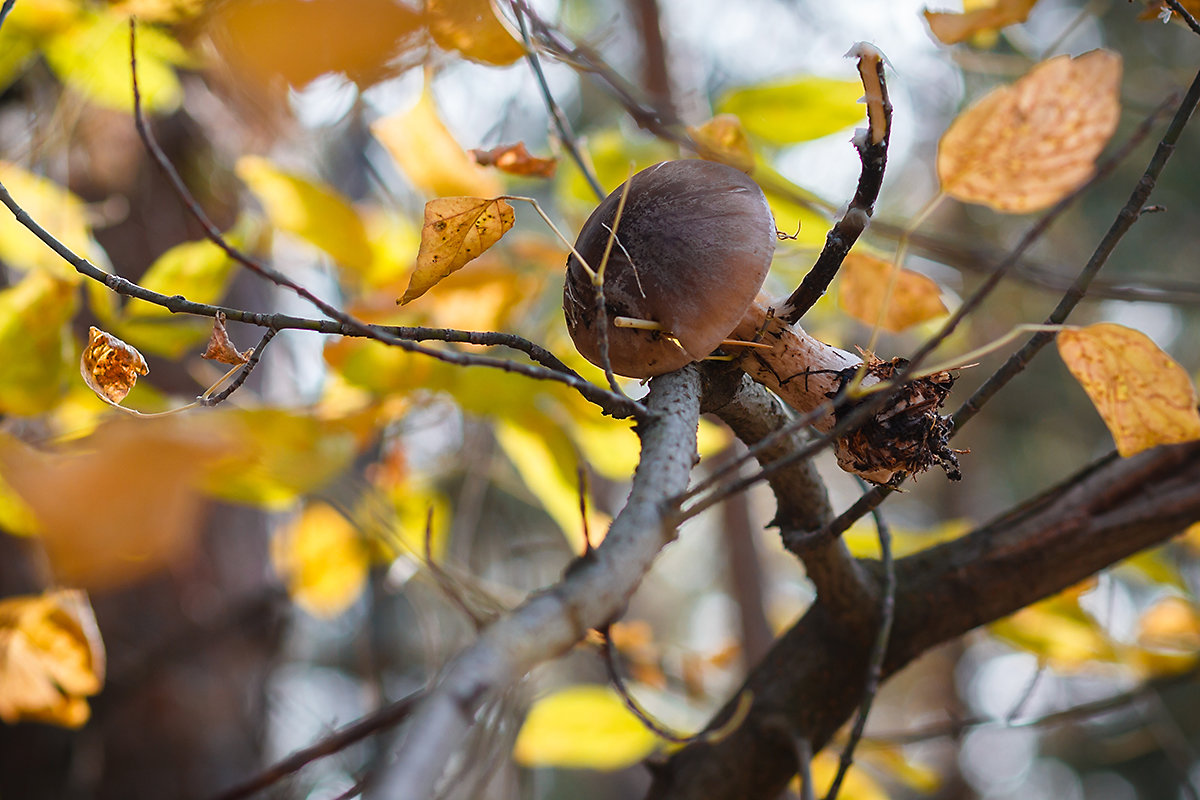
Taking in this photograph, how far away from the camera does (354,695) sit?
2639 millimetres

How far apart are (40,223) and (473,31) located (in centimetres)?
52

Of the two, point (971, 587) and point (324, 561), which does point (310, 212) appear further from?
point (971, 587)

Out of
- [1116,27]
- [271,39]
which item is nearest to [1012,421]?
[1116,27]

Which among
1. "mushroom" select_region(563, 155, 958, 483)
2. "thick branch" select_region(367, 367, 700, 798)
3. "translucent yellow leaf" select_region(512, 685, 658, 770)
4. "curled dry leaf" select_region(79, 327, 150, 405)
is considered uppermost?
"mushroom" select_region(563, 155, 958, 483)

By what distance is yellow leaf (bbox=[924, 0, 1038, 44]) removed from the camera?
0.53 metres

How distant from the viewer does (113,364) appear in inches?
15.6

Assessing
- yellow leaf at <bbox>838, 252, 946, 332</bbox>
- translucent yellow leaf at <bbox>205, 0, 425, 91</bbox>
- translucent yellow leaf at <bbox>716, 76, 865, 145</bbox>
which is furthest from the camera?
translucent yellow leaf at <bbox>716, 76, 865, 145</bbox>

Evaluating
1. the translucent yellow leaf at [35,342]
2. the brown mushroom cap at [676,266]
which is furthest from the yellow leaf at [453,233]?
the translucent yellow leaf at [35,342]

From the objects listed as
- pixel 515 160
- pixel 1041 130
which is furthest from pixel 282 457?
pixel 1041 130

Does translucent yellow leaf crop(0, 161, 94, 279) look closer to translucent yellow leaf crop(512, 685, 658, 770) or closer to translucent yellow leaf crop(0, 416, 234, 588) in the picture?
translucent yellow leaf crop(0, 416, 234, 588)

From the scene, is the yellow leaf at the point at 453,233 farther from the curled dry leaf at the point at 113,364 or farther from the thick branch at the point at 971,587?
the thick branch at the point at 971,587

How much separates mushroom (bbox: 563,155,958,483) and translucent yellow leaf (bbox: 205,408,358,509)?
0.22 metres

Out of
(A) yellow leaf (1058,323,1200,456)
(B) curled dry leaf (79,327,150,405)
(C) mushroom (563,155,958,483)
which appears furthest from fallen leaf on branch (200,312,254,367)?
(A) yellow leaf (1058,323,1200,456)

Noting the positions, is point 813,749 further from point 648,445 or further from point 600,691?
point 648,445
